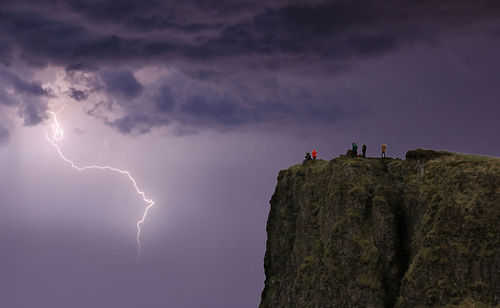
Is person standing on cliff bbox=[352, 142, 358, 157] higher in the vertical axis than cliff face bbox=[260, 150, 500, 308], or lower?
higher

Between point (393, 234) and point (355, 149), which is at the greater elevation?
point (355, 149)

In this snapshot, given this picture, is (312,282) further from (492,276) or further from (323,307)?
(492,276)

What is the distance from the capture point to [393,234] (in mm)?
60906

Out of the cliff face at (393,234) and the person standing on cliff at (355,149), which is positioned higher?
the person standing on cliff at (355,149)

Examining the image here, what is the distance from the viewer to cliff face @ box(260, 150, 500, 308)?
53.0 metres

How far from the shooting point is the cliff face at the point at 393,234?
5303 cm

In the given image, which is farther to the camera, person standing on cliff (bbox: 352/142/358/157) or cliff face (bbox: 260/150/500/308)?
person standing on cliff (bbox: 352/142/358/157)

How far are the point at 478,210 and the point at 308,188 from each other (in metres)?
25.8

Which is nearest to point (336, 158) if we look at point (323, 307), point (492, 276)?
point (323, 307)

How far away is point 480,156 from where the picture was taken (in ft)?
198

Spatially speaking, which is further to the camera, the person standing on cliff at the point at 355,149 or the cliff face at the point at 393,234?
the person standing on cliff at the point at 355,149

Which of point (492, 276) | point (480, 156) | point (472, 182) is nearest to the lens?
point (492, 276)

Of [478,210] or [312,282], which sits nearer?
[478,210]

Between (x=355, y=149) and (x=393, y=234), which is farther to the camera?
(x=355, y=149)
